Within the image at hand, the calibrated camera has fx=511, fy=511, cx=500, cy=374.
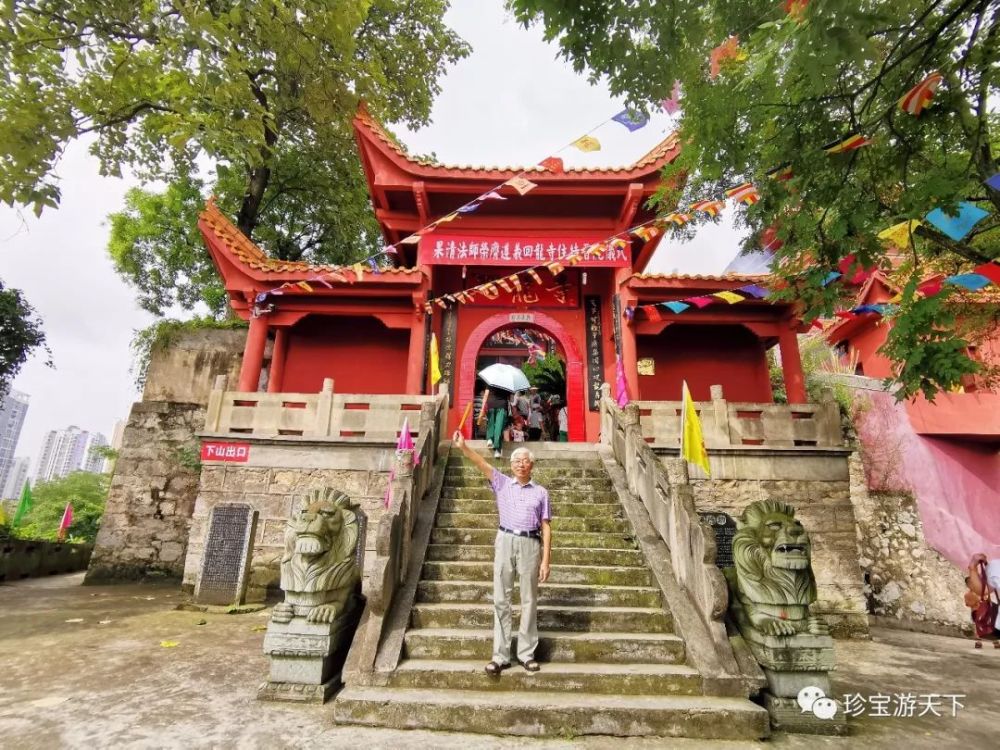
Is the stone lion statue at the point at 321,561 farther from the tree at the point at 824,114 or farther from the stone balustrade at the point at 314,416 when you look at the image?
the tree at the point at 824,114

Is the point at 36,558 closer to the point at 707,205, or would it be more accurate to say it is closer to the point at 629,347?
the point at 629,347

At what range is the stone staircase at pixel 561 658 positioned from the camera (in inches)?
128

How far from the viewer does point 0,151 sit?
3916 millimetres

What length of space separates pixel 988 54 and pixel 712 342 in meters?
7.27

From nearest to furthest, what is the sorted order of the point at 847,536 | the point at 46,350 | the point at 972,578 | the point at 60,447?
the point at 847,536
the point at 972,578
the point at 46,350
the point at 60,447

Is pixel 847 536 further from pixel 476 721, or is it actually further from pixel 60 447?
pixel 60 447

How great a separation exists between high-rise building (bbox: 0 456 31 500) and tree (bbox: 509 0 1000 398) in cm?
8887

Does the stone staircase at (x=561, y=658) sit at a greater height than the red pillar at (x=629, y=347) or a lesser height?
lesser

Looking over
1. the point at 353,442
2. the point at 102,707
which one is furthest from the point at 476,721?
the point at 353,442

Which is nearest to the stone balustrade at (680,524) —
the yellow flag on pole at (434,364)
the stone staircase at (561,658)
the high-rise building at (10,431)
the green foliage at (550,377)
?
the stone staircase at (561,658)

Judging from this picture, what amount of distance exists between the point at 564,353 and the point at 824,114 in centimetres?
654

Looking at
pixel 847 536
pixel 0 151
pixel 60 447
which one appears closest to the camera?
pixel 0 151

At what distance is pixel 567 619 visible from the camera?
4250mm

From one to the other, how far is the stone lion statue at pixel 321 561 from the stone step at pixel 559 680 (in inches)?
30.7
